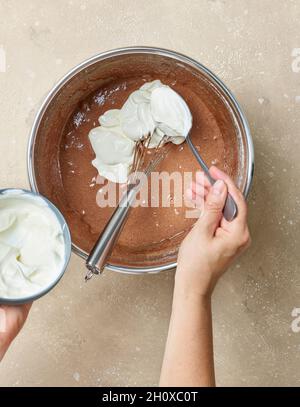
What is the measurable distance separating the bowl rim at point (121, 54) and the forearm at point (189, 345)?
3.0 inches

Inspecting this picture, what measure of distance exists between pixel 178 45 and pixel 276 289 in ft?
1.70

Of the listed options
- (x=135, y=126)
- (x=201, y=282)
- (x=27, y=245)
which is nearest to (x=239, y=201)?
(x=201, y=282)

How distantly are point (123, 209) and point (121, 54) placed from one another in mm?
276

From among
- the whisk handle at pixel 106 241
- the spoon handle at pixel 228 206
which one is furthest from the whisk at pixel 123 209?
the spoon handle at pixel 228 206

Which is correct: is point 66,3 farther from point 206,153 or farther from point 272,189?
point 272,189

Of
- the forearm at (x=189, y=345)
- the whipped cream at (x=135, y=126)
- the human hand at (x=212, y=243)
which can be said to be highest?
the whipped cream at (x=135, y=126)

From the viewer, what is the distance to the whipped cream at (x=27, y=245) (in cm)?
84

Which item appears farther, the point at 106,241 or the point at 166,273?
the point at 166,273

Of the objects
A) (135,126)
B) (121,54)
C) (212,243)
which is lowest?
(212,243)

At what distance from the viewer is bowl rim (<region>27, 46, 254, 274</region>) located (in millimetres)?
890

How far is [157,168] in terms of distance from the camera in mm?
977

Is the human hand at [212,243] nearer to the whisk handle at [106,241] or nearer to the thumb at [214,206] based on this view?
the thumb at [214,206]

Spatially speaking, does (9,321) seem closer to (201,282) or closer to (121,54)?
(201,282)

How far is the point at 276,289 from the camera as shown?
39.7 inches
